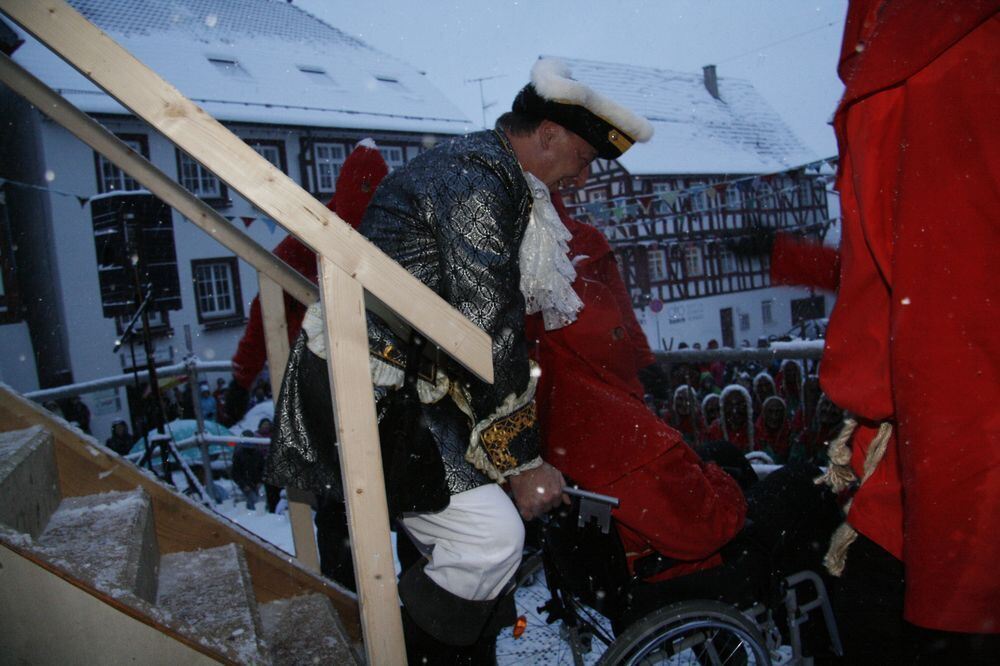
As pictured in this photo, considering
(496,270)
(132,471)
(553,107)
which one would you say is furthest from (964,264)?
(132,471)

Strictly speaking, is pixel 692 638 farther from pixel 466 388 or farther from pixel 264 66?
pixel 264 66

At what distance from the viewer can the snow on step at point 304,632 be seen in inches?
72.9

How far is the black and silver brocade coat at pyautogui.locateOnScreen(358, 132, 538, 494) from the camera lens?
1624mm

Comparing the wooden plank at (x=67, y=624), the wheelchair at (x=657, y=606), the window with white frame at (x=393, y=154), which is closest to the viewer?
the wooden plank at (x=67, y=624)

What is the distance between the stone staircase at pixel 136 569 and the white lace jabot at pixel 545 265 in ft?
4.02

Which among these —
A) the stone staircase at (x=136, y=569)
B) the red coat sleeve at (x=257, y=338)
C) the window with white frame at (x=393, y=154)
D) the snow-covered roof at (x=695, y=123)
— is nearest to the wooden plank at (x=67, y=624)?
the stone staircase at (x=136, y=569)

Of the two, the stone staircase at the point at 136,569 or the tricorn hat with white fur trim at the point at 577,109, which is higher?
the tricorn hat with white fur trim at the point at 577,109

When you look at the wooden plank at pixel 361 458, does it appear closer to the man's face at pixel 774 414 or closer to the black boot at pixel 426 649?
the black boot at pixel 426 649

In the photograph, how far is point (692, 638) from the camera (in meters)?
2.09

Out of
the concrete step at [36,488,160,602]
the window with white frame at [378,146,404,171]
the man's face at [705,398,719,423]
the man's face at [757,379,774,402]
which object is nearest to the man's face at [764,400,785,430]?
the man's face at [705,398,719,423]

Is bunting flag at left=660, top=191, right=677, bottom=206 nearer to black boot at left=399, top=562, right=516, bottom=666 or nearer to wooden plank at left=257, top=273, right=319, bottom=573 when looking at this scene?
wooden plank at left=257, top=273, right=319, bottom=573

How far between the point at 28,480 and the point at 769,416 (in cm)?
568

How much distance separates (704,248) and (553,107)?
25259 millimetres

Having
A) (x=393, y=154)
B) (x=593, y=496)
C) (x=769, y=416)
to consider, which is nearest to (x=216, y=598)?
(x=593, y=496)
